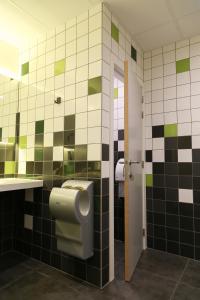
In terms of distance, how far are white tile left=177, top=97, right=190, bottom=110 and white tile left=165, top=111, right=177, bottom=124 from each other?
83 millimetres

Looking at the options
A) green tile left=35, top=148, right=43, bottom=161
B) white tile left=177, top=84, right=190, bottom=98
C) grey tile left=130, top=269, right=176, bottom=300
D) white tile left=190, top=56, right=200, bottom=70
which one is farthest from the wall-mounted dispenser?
white tile left=190, top=56, right=200, bottom=70

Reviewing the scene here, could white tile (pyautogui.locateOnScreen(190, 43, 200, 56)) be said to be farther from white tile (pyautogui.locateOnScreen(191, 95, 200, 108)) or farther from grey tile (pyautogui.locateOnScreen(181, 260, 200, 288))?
grey tile (pyautogui.locateOnScreen(181, 260, 200, 288))

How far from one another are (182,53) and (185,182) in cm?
136

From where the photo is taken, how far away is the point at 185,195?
6.87 feet

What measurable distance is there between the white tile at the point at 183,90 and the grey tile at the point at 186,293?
67.7 inches

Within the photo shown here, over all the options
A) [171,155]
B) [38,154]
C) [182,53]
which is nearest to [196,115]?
[171,155]

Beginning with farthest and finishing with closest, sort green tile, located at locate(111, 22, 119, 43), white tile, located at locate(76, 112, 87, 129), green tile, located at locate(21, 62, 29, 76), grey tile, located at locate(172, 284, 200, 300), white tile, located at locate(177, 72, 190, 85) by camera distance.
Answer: green tile, located at locate(21, 62, 29, 76) < white tile, located at locate(177, 72, 190, 85) < green tile, located at locate(111, 22, 119, 43) < white tile, located at locate(76, 112, 87, 129) < grey tile, located at locate(172, 284, 200, 300)

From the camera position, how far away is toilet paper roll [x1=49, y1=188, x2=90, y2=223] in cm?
145

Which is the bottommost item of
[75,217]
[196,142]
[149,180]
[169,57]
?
[75,217]

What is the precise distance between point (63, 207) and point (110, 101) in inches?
36.6

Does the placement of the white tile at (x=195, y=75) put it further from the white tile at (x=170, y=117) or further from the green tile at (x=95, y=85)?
the green tile at (x=95, y=85)

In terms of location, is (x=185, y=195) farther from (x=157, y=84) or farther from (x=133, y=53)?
(x=133, y=53)

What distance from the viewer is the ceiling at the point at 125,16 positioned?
168 cm

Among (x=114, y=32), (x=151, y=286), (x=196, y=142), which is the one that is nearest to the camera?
(x=151, y=286)
